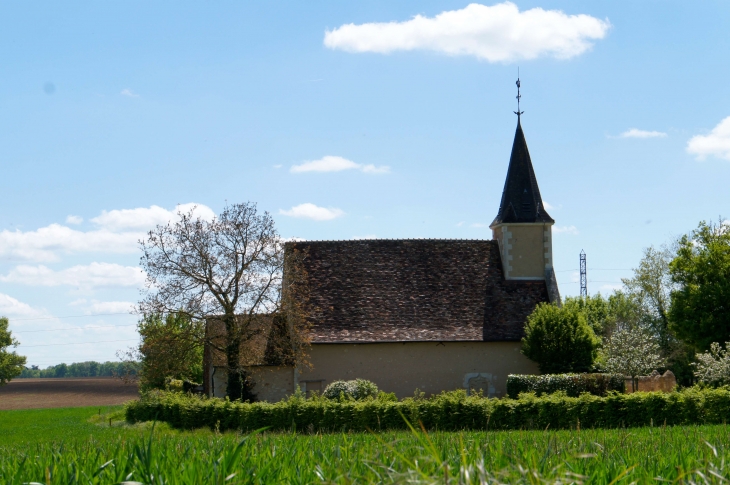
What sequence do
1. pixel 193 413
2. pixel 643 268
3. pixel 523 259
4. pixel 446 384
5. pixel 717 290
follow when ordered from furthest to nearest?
pixel 643 268 < pixel 717 290 < pixel 523 259 < pixel 446 384 < pixel 193 413

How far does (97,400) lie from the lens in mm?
57875

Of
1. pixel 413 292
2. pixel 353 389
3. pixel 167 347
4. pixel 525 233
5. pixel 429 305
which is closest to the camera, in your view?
pixel 353 389

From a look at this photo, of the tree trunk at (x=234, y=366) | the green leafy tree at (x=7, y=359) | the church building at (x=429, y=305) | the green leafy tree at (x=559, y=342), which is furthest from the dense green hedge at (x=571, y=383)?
the green leafy tree at (x=7, y=359)

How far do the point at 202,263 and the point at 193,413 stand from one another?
7.39 meters

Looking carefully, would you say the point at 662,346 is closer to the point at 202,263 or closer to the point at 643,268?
the point at 643,268

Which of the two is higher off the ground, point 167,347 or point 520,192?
point 520,192

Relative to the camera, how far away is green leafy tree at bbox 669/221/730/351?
128 feet

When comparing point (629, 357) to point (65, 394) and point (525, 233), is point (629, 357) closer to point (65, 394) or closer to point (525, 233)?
point (525, 233)

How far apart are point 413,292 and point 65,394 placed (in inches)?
1665

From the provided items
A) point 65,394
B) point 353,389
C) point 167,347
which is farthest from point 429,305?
point 65,394

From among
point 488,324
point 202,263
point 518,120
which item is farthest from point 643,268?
point 202,263

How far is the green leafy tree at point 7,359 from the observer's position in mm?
65438

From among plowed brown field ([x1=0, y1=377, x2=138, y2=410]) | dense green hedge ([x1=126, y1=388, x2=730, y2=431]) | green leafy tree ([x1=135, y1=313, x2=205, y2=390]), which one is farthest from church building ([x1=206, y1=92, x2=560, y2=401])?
plowed brown field ([x1=0, y1=377, x2=138, y2=410])

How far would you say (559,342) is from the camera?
30922 millimetres
